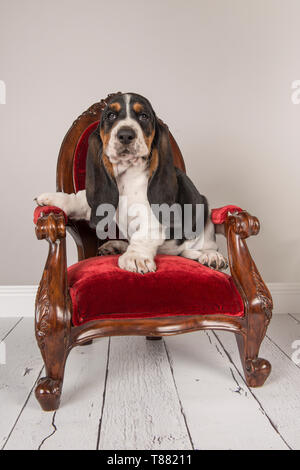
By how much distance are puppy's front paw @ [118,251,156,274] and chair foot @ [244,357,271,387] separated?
59 cm

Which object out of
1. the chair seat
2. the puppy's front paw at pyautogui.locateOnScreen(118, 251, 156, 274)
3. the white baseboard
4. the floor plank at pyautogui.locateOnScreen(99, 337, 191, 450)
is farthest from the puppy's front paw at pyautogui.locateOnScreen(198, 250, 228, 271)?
the white baseboard

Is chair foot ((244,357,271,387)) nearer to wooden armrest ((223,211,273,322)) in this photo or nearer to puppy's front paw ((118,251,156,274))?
wooden armrest ((223,211,273,322))

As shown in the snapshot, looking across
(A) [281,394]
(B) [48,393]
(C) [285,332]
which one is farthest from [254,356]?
(C) [285,332]

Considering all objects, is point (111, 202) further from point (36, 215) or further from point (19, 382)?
point (19, 382)

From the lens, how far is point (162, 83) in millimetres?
2988

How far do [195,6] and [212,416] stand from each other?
2.65m

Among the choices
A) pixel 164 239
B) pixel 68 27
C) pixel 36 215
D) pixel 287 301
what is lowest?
pixel 287 301

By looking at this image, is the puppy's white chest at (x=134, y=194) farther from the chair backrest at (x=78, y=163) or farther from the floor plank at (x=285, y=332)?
the floor plank at (x=285, y=332)

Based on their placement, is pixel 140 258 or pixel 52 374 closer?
pixel 52 374

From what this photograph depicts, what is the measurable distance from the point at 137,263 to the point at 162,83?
5.73 feet

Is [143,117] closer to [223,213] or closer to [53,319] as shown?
[223,213]
